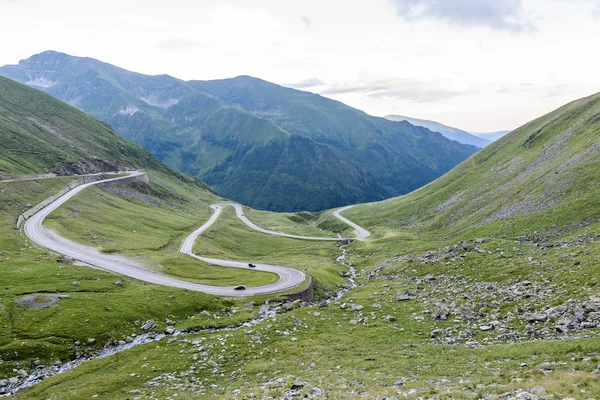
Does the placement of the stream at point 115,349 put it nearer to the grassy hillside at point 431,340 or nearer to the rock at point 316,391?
the grassy hillside at point 431,340

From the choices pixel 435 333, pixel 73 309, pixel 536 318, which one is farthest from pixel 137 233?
pixel 536 318

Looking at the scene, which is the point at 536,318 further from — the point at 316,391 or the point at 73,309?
the point at 73,309

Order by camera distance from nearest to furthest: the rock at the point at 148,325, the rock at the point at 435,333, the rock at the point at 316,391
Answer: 1. the rock at the point at 316,391
2. the rock at the point at 435,333
3. the rock at the point at 148,325

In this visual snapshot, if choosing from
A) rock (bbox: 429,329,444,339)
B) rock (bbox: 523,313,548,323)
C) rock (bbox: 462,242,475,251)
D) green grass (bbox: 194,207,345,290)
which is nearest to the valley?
rock (bbox: 523,313,548,323)

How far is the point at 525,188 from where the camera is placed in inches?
4510

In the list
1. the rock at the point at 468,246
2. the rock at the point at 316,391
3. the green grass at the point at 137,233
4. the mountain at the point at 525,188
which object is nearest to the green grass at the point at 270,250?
the green grass at the point at 137,233

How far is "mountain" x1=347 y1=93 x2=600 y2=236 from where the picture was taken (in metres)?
85.6

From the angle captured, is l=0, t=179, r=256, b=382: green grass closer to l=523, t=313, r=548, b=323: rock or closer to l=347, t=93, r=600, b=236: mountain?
l=523, t=313, r=548, b=323: rock

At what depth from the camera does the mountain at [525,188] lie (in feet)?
281

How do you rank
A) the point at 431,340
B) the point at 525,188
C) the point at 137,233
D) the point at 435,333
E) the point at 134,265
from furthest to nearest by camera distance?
the point at 525,188
the point at 137,233
the point at 134,265
the point at 435,333
the point at 431,340

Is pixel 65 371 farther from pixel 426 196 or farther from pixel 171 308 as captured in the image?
pixel 426 196

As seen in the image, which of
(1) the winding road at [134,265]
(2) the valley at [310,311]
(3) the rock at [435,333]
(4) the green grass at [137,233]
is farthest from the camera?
(4) the green grass at [137,233]

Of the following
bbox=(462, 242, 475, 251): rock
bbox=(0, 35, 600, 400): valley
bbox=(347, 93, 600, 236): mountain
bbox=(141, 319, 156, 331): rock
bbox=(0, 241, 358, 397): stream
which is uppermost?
bbox=(347, 93, 600, 236): mountain

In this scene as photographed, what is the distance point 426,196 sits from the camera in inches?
7333
